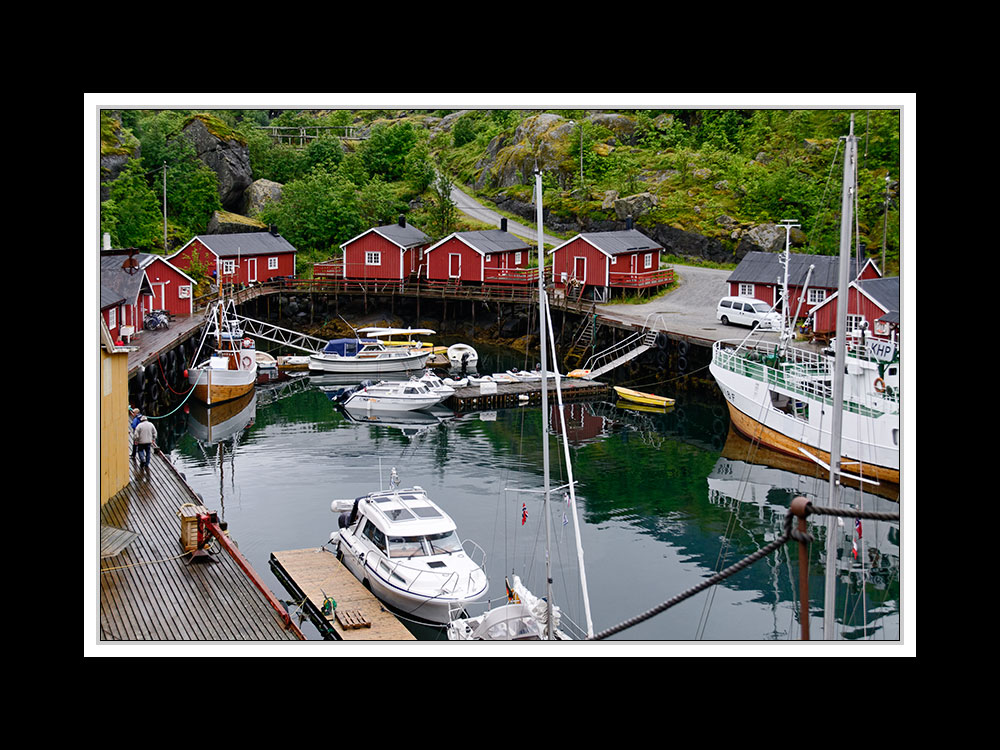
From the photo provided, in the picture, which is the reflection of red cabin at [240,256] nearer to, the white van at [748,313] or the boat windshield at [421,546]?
the white van at [748,313]

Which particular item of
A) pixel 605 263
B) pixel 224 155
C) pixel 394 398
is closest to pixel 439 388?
pixel 394 398

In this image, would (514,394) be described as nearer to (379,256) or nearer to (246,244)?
(379,256)

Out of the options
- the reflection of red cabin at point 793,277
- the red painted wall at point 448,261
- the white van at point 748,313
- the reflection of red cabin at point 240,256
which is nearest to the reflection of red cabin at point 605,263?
the red painted wall at point 448,261

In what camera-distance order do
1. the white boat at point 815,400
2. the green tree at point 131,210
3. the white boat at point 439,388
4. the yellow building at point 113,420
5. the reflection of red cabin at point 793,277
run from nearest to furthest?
1. the yellow building at point 113,420
2. the white boat at point 815,400
3. the white boat at point 439,388
4. the reflection of red cabin at point 793,277
5. the green tree at point 131,210

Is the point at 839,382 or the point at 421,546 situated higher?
the point at 839,382

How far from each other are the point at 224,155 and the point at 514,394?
84.5 ft

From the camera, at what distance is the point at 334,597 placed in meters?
15.7

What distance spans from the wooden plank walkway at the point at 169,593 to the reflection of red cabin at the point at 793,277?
87.3 feet

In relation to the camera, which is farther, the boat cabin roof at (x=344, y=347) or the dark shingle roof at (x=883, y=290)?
the boat cabin roof at (x=344, y=347)

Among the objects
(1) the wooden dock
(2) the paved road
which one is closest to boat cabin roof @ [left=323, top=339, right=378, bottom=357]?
(2) the paved road

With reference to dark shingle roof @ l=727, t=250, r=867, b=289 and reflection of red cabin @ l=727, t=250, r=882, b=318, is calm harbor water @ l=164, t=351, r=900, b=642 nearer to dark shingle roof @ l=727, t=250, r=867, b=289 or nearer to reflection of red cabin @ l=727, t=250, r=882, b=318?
reflection of red cabin @ l=727, t=250, r=882, b=318

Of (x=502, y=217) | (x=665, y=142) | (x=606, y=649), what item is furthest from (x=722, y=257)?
(x=606, y=649)

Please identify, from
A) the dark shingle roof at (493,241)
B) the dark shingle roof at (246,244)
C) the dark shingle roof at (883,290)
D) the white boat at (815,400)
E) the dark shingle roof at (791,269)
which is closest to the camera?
the white boat at (815,400)

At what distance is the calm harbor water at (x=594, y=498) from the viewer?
16.7 m
